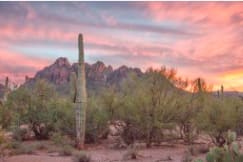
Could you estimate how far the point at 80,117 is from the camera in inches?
870

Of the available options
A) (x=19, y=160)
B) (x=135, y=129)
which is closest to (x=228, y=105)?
(x=135, y=129)

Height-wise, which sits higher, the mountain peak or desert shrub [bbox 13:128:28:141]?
the mountain peak

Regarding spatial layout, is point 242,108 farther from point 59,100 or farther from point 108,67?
point 108,67

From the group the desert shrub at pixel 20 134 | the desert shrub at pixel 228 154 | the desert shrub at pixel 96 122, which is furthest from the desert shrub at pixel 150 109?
the desert shrub at pixel 228 154

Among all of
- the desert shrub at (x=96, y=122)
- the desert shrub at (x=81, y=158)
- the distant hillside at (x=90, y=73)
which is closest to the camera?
the desert shrub at (x=81, y=158)

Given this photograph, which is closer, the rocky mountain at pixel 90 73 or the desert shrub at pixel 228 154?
the desert shrub at pixel 228 154

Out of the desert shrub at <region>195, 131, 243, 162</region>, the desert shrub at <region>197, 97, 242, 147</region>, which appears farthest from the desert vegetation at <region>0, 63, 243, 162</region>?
the desert shrub at <region>195, 131, 243, 162</region>

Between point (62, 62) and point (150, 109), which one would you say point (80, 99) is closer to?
point (150, 109)

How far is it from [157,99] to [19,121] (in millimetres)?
9553

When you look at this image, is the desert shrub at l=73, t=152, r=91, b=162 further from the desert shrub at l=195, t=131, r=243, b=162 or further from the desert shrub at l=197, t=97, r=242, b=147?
the desert shrub at l=195, t=131, r=243, b=162

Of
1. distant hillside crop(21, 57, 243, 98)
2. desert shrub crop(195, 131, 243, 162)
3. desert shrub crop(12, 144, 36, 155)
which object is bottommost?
desert shrub crop(12, 144, 36, 155)

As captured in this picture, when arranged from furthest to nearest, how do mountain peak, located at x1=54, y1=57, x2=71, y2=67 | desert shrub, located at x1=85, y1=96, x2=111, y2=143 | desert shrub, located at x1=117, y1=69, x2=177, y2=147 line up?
mountain peak, located at x1=54, y1=57, x2=71, y2=67
desert shrub, located at x1=85, y1=96, x2=111, y2=143
desert shrub, located at x1=117, y1=69, x2=177, y2=147

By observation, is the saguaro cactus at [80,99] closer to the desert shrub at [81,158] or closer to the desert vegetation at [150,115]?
the desert vegetation at [150,115]

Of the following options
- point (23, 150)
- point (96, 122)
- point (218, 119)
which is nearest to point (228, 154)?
point (218, 119)
